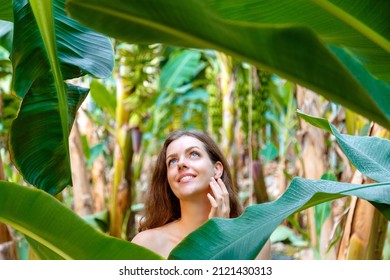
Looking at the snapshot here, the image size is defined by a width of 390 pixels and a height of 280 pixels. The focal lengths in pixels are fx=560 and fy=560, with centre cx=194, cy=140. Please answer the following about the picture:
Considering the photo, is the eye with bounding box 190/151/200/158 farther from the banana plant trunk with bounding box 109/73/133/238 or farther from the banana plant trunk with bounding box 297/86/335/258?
the banana plant trunk with bounding box 109/73/133/238

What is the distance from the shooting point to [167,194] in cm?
107

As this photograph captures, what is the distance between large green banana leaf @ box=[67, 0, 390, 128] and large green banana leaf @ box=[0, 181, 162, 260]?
0.25m

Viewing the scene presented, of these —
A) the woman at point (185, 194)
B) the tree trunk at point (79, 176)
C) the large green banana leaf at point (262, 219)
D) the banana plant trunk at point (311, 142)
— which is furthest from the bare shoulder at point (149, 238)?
the tree trunk at point (79, 176)

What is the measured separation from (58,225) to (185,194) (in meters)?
0.34

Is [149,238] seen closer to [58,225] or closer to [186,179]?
[186,179]

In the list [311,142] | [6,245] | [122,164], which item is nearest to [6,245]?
[6,245]

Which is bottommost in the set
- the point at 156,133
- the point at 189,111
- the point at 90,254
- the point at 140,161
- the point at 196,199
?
the point at 90,254

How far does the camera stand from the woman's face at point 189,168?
958mm

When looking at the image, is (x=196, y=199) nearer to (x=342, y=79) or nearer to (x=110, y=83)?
(x=342, y=79)

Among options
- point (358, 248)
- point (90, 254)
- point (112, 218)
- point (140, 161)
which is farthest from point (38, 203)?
point (140, 161)

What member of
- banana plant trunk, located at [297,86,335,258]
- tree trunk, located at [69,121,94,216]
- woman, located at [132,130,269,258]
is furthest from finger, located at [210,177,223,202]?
→ tree trunk, located at [69,121,94,216]

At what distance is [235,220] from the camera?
64 cm

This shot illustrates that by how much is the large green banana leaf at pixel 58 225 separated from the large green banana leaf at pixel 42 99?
0.25 m

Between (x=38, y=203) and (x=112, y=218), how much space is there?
1762 mm
